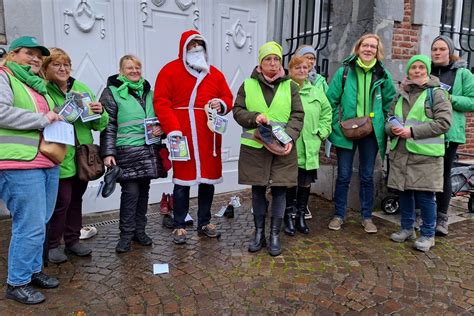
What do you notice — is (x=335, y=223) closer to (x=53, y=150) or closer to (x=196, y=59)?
(x=196, y=59)

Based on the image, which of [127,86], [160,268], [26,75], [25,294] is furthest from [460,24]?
[25,294]

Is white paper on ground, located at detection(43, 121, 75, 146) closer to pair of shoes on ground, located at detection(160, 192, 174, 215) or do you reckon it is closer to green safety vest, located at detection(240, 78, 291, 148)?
green safety vest, located at detection(240, 78, 291, 148)

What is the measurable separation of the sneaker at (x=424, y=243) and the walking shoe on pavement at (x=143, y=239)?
2568mm

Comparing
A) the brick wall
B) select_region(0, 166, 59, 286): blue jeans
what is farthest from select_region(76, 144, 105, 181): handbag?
the brick wall

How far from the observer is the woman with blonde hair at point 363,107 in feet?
13.7

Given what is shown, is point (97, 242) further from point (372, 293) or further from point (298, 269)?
point (372, 293)

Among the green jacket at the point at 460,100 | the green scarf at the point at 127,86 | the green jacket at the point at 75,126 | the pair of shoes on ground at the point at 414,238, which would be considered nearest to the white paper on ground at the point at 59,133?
the green jacket at the point at 75,126

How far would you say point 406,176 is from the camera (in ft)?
13.0

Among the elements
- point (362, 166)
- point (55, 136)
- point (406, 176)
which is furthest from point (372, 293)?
point (55, 136)

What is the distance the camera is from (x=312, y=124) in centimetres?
415

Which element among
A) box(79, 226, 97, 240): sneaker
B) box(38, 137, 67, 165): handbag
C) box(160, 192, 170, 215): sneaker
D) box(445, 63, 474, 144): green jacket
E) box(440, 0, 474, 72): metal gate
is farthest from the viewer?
box(440, 0, 474, 72): metal gate

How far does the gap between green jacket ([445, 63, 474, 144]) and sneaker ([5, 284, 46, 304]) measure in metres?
3.86

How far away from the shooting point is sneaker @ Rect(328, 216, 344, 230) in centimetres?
456

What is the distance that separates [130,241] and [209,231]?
80 centimetres
